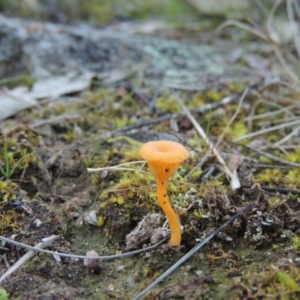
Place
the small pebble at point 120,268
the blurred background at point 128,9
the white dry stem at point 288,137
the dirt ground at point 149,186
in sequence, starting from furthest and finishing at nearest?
1. the blurred background at point 128,9
2. the white dry stem at point 288,137
3. the small pebble at point 120,268
4. the dirt ground at point 149,186

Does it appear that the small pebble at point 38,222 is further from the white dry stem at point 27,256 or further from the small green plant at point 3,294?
the small green plant at point 3,294

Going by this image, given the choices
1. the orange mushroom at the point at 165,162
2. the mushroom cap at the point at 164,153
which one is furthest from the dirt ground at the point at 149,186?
the mushroom cap at the point at 164,153

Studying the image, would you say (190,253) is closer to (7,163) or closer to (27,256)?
(27,256)

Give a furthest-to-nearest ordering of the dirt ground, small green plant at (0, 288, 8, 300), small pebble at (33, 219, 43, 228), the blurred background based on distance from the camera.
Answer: the blurred background
small pebble at (33, 219, 43, 228)
the dirt ground
small green plant at (0, 288, 8, 300)

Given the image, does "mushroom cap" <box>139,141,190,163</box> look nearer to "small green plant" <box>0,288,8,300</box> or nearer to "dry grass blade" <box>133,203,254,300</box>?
"dry grass blade" <box>133,203,254,300</box>

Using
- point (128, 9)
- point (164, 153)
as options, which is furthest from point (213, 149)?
point (128, 9)

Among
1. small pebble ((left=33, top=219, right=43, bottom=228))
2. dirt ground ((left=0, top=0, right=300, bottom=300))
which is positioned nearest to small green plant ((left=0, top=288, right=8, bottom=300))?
dirt ground ((left=0, top=0, right=300, bottom=300))
